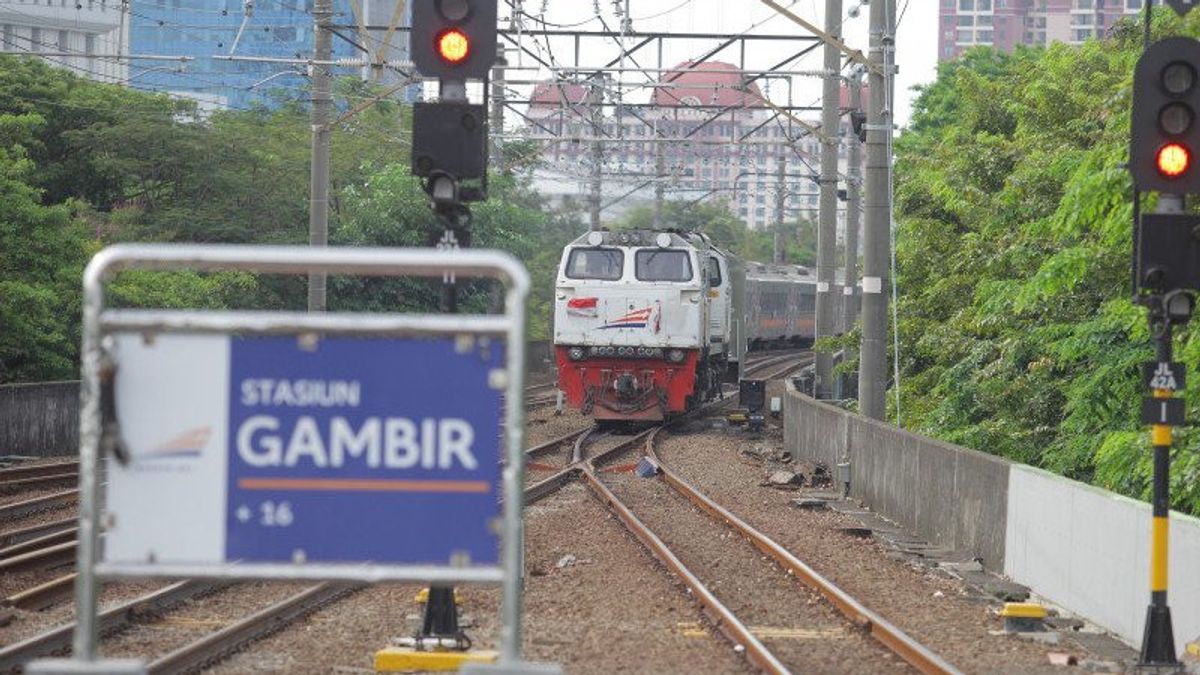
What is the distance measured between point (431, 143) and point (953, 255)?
2033 cm

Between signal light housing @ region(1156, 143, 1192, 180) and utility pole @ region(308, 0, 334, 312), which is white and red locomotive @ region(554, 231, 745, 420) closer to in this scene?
utility pole @ region(308, 0, 334, 312)

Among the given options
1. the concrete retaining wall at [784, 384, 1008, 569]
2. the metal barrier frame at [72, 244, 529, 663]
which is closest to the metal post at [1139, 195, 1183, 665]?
the concrete retaining wall at [784, 384, 1008, 569]

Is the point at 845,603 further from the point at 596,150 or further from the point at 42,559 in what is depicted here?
the point at 596,150

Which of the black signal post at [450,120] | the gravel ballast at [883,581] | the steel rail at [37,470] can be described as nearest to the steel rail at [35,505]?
the steel rail at [37,470]

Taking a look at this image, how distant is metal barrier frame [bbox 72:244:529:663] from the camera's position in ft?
20.4

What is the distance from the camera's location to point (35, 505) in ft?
66.2

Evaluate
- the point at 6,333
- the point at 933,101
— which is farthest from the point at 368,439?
the point at 933,101

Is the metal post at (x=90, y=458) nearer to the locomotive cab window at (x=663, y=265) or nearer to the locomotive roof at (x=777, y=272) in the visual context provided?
the locomotive cab window at (x=663, y=265)

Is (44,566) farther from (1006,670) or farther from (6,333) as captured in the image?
(6,333)

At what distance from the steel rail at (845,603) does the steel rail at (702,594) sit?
0.84 m

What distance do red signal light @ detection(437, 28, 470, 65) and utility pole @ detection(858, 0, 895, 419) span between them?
11.4 meters

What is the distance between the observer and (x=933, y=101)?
66812mm

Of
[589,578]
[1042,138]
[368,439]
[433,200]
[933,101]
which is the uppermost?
[933,101]

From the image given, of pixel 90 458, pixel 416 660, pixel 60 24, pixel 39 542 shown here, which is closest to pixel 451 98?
pixel 416 660
